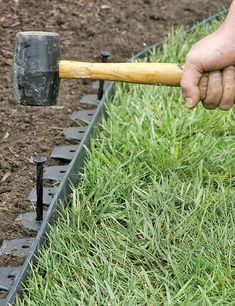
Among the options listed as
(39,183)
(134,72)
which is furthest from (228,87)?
(39,183)

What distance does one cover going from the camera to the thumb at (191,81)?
9.84 ft

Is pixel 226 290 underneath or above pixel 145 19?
underneath

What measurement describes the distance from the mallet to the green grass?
54 centimetres

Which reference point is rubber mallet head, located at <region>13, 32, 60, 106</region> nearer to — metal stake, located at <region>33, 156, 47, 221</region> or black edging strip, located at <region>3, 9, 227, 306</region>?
metal stake, located at <region>33, 156, 47, 221</region>

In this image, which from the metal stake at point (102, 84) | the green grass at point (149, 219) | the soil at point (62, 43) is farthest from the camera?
the metal stake at point (102, 84)

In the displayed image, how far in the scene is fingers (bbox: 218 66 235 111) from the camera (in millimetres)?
3027

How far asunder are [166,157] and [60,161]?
1.80 feet

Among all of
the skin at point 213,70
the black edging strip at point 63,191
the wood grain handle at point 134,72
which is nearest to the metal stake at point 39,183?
the black edging strip at point 63,191

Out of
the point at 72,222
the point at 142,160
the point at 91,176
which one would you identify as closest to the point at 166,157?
the point at 142,160

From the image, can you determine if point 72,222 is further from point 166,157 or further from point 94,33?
point 94,33

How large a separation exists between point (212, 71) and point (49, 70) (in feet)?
2.05

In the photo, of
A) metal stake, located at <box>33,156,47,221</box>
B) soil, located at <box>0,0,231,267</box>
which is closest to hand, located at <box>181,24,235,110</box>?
metal stake, located at <box>33,156,47,221</box>

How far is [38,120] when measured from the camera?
4328 millimetres

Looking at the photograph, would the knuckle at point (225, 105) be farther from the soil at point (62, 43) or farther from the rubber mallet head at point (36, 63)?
the soil at point (62, 43)
